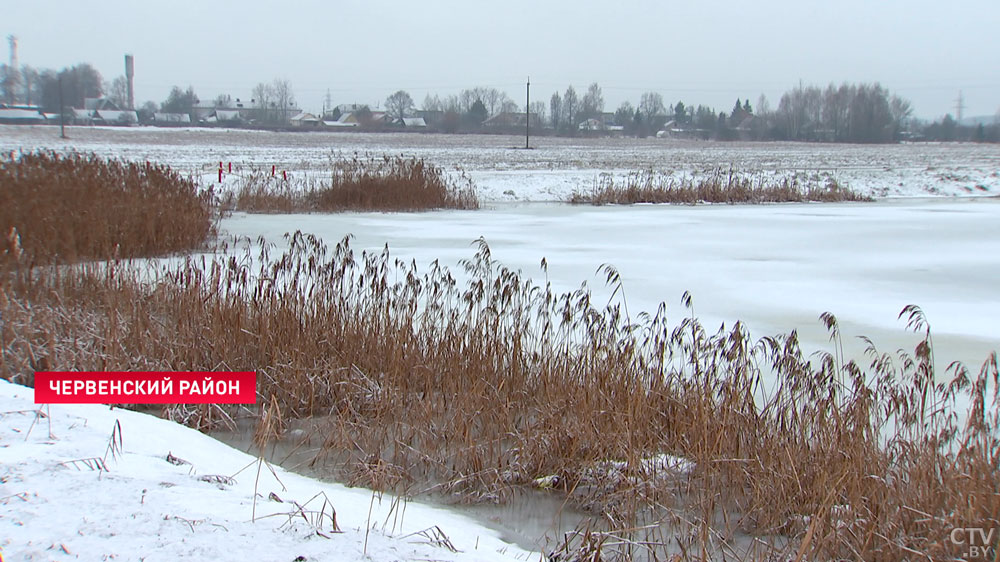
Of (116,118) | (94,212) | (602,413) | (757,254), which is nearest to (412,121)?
(116,118)

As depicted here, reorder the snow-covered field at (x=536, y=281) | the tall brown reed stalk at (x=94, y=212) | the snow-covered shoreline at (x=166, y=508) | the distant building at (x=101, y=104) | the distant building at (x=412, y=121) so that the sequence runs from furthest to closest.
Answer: the distant building at (x=101, y=104) < the distant building at (x=412, y=121) < the tall brown reed stalk at (x=94, y=212) < the snow-covered field at (x=536, y=281) < the snow-covered shoreline at (x=166, y=508)

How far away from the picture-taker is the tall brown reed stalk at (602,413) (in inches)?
129

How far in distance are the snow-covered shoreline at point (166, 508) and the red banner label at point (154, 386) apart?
623 mm

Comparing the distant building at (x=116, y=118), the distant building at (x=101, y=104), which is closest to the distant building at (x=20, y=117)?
the distant building at (x=116, y=118)

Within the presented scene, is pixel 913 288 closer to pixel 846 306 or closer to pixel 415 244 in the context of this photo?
pixel 846 306

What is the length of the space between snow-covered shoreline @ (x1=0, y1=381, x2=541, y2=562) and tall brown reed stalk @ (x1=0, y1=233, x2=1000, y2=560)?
1.60 ft

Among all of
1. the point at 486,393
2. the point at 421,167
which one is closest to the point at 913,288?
the point at 486,393

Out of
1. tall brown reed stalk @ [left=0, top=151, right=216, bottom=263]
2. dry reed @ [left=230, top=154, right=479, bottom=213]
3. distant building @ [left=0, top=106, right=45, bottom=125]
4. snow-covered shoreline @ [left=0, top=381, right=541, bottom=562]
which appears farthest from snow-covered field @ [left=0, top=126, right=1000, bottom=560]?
distant building @ [left=0, top=106, right=45, bottom=125]

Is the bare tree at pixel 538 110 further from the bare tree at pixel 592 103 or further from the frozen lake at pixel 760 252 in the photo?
the frozen lake at pixel 760 252

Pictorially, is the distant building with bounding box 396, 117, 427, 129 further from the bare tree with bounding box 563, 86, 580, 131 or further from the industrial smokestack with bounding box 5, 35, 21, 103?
the industrial smokestack with bounding box 5, 35, 21, 103

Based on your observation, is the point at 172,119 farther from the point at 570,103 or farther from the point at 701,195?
the point at 701,195

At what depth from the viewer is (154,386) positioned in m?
4.87

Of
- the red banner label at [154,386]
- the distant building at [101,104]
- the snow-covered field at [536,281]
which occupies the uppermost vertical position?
the distant building at [101,104]

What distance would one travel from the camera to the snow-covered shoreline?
2549 millimetres
